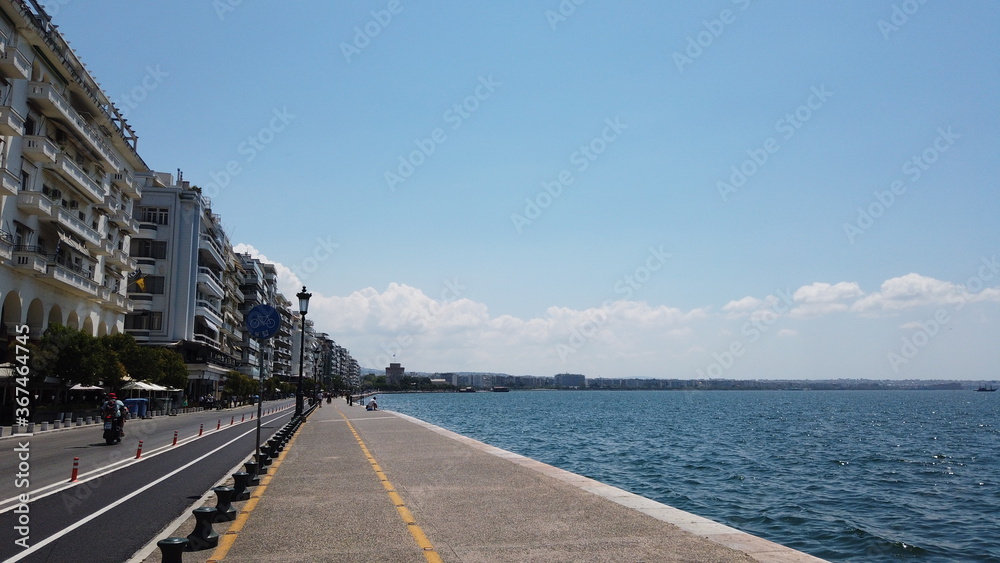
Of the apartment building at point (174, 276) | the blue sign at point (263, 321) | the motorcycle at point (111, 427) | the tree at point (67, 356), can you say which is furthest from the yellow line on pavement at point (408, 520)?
the apartment building at point (174, 276)

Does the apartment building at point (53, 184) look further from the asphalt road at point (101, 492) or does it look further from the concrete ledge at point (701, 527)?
the concrete ledge at point (701, 527)

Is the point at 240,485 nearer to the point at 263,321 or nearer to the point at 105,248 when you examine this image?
the point at 263,321

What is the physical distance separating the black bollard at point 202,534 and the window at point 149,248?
63.5m

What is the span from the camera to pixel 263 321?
13.7 m

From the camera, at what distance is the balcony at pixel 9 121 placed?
30656 millimetres

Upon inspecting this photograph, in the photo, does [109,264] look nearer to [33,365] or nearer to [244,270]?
[33,365]

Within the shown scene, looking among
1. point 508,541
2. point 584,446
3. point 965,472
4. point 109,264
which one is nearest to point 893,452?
point 965,472

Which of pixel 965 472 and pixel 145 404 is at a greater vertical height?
pixel 145 404

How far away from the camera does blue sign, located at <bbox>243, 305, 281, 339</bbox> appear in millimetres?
13695

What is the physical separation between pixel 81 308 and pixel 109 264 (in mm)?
6681

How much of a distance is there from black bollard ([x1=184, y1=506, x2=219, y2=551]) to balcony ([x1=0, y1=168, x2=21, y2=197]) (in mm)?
30132

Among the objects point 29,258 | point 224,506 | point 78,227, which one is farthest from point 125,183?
point 224,506

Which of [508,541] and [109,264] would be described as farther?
[109,264]

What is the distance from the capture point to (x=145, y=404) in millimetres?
45438
